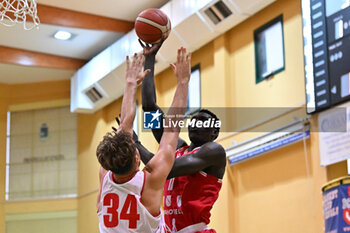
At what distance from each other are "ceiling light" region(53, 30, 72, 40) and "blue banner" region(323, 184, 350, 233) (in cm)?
893

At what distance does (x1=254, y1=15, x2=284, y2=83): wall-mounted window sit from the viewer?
1077 cm

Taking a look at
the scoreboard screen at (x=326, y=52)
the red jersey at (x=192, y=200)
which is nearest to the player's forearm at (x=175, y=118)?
the red jersey at (x=192, y=200)

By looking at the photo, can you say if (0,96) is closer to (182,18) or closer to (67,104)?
(67,104)

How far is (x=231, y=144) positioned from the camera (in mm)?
11602

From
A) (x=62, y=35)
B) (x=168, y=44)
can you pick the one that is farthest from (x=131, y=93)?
(x=62, y=35)

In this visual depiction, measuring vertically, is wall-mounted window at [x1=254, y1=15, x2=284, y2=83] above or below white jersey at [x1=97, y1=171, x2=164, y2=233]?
above

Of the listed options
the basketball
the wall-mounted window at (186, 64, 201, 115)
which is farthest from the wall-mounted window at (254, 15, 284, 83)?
the basketball

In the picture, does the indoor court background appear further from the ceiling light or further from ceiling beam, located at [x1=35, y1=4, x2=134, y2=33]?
the ceiling light

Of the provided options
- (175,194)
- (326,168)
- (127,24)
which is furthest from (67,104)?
(175,194)

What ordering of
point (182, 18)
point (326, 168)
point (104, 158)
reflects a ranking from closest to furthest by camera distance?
point (104, 158)
point (326, 168)
point (182, 18)

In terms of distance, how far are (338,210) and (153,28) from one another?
3.94 metres

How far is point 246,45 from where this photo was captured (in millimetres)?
11609

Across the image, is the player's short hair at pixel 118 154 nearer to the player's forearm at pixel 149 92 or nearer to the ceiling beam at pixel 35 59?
the player's forearm at pixel 149 92

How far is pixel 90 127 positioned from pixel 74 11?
4.48 metres
